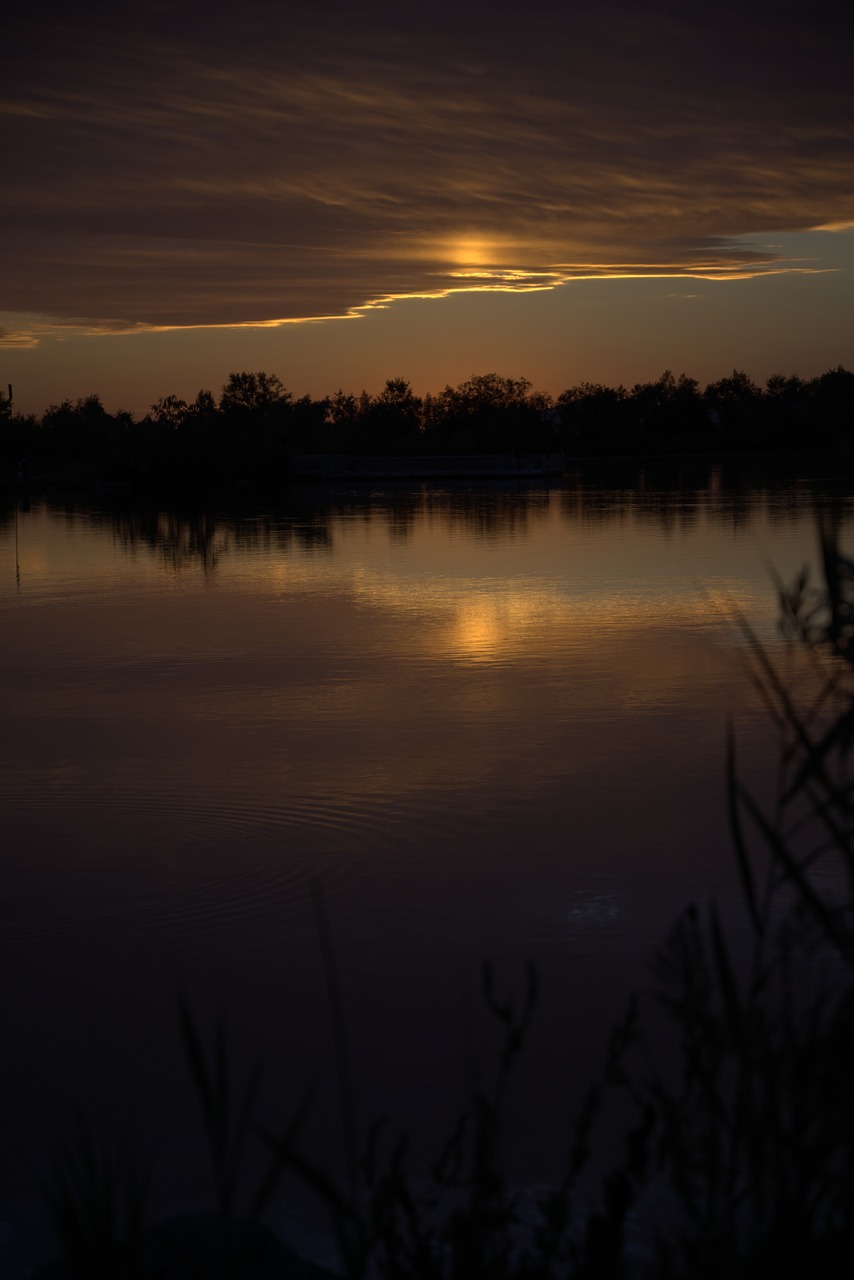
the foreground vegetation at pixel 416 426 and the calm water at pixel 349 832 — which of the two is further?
the foreground vegetation at pixel 416 426

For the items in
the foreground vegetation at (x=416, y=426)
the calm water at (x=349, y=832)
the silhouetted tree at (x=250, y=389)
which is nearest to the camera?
the calm water at (x=349, y=832)

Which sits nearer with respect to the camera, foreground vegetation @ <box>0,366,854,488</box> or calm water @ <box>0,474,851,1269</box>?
calm water @ <box>0,474,851,1269</box>

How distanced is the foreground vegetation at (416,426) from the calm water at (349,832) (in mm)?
42170

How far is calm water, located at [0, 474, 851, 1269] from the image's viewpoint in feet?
15.0

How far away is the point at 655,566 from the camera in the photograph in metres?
19.7

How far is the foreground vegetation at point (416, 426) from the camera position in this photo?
190 feet

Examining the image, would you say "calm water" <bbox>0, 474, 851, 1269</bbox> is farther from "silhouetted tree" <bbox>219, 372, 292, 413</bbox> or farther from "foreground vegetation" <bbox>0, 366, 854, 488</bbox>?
"silhouetted tree" <bbox>219, 372, 292, 413</bbox>

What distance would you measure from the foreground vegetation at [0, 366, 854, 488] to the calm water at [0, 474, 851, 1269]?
42170mm

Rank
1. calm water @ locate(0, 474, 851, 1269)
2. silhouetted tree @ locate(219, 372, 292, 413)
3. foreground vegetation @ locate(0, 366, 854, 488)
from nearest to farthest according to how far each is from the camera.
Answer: calm water @ locate(0, 474, 851, 1269) → foreground vegetation @ locate(0, 366, 854, 488) → silhouetted tree @ locate(219, 372, 292, 413)

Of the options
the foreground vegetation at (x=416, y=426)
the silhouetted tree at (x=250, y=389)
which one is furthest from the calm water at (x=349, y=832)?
the silhouetted tree at (x=250, y=389)

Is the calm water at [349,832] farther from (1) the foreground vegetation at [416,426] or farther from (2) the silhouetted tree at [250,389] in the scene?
(2) the silhouetted tree at [250,389]

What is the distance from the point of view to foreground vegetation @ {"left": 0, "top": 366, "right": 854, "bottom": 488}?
57.8 metres

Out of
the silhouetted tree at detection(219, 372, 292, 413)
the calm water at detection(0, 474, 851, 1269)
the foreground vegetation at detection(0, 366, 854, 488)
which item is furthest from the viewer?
the silhouetted tree at detection(219, 372, 292, 413)

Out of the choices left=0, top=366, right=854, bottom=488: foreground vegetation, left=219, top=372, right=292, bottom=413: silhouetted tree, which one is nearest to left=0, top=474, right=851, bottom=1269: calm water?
left=0, top=366, right=854, bottom=488: foreground vegetation
